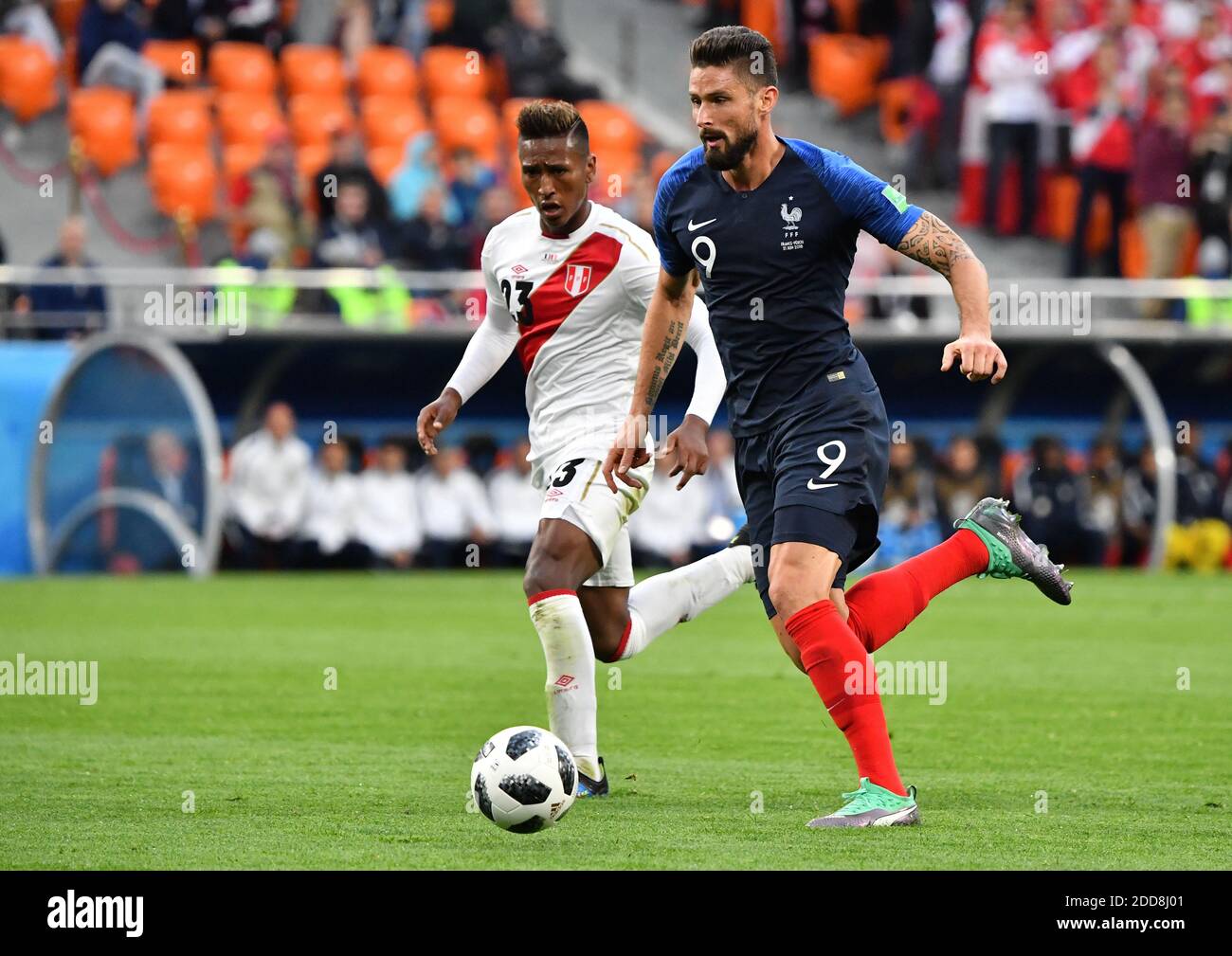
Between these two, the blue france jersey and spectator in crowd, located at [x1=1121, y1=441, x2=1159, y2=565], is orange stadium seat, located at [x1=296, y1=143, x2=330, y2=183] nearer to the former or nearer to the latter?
spectator in crowd, located at [x1=1121, y1=441, x2=1159, y2=565]

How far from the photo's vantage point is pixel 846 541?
628 cm

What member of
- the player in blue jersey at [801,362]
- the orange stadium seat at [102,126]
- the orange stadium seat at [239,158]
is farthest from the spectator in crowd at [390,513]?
the player in blue jersey at [801,362]

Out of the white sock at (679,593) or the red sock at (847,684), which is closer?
the red sock at (847,684)

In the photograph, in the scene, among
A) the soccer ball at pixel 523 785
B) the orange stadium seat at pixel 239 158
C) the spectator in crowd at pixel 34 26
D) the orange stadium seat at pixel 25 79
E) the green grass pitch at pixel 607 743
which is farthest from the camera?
the spectator in crowd at pixel 34 26

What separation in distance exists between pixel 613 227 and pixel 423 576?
12617 millimetres

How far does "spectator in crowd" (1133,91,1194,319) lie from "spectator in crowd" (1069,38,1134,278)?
0.19 meters

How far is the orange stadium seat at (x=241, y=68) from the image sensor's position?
22172mm

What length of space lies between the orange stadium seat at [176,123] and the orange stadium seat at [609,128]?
13.3 feet

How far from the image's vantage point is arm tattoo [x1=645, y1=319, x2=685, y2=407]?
22.4 ft

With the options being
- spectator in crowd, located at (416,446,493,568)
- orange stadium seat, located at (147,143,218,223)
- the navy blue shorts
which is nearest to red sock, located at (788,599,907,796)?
the navy blue shorts

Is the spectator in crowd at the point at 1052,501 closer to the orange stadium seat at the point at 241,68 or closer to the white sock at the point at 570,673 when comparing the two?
the orange stadium seat at the point at 241,68
